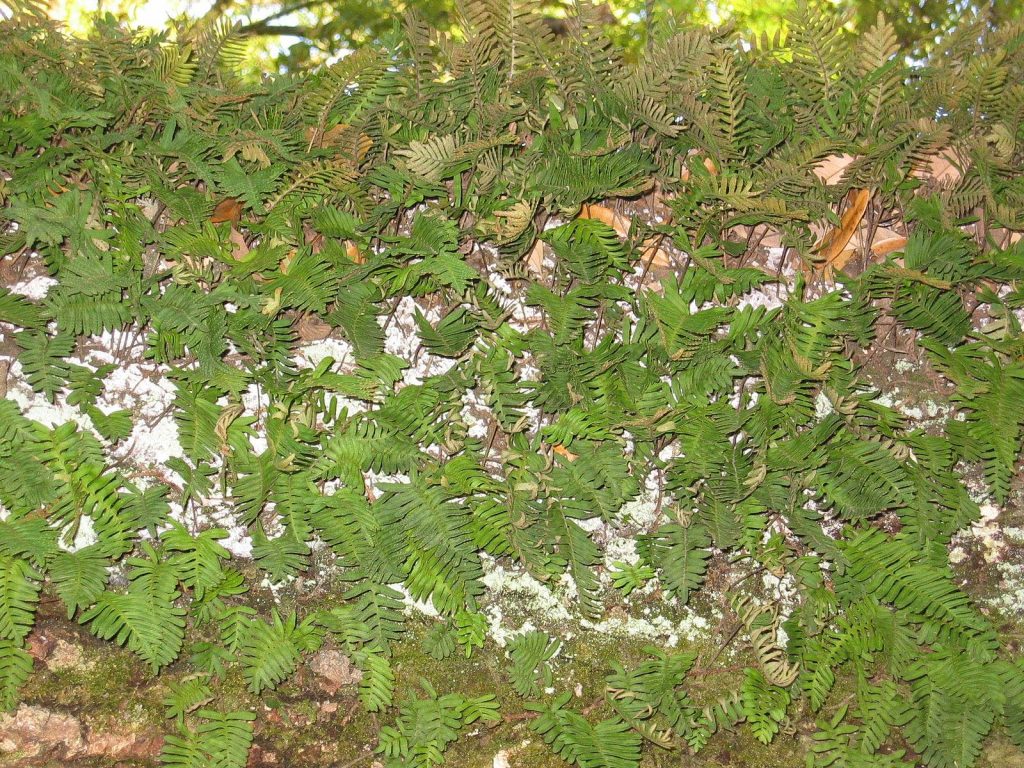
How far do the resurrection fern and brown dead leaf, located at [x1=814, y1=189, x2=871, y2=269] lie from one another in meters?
0.01

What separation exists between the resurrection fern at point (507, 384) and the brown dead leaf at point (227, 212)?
1cm

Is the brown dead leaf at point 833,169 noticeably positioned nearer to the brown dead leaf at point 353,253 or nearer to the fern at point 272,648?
the brown dead leaf at point 353,253

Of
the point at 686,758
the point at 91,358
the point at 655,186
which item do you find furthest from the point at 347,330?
the point at 686,758

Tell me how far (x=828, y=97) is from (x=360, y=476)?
4.54 ft

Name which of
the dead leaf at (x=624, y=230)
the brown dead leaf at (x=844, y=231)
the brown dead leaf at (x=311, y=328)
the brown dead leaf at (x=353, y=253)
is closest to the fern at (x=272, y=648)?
the brown dead leaf at (x=311, y=328)

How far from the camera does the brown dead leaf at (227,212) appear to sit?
1.68 metres

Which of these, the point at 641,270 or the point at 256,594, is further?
the point at 641,270

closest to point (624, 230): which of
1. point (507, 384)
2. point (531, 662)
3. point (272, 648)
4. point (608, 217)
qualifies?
point (608, 217)

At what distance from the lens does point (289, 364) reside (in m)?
1.64

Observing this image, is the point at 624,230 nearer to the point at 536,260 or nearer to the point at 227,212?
the point at 536,260

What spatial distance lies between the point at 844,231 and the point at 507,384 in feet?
2.95


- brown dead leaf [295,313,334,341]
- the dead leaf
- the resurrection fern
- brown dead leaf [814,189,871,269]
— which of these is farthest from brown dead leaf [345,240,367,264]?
brown dead leaf [814,189,871,269]

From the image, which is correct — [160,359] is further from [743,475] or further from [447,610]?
[743,475]

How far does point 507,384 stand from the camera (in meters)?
1.66
